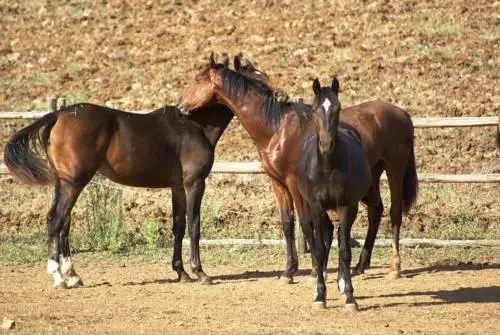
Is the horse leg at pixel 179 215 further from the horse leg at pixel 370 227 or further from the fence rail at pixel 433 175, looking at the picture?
the horse leg at pixel 370 227

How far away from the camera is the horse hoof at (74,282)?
10.0m

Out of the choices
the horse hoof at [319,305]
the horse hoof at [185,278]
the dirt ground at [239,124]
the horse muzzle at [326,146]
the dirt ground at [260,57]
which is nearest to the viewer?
the horse muzzle at [326,146]

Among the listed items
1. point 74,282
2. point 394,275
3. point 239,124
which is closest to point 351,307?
point 394,275

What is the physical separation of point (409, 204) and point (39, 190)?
607cm

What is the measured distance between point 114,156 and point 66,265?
113 centimetres

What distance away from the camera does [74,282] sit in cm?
1003

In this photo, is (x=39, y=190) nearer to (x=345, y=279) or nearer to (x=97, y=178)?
(x=97, y=178)

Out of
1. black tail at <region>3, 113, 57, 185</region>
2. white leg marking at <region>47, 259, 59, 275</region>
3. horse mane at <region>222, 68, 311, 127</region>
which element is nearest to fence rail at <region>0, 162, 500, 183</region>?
horse mane at <region>222, 68, 311, 127</region>

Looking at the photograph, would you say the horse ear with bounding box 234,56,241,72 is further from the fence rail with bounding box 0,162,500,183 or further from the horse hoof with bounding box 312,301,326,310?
the horse hoof with bounding box 312,301,326,310

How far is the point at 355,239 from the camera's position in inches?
492

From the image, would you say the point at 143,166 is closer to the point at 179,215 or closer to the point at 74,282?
the point at 179,215

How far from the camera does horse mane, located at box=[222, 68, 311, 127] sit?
32.4 feet

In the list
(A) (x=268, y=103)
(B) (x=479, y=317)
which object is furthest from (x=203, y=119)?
(B) (x=479, y=317)

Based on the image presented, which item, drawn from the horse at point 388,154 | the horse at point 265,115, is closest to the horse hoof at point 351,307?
the horse at point 265,115
